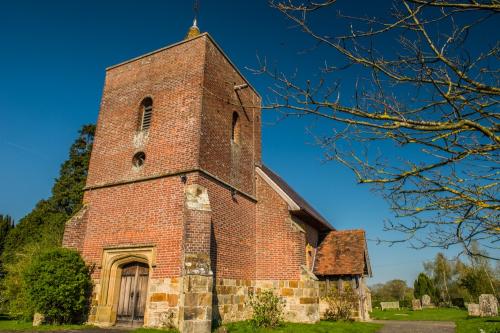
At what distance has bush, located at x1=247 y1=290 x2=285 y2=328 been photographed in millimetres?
11984

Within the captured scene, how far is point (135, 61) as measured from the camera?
1534 centimetres

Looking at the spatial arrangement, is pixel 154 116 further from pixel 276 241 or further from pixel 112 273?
pixel 276 241

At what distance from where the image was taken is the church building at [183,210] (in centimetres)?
1095

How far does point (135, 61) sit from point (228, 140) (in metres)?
5.39

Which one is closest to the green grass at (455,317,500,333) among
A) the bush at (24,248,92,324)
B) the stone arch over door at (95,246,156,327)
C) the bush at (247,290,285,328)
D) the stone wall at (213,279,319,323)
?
the stone wall at (213,279,319,323)

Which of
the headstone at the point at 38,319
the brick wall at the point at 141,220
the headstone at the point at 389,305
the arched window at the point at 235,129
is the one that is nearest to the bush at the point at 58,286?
the headstone at the point at 38,319

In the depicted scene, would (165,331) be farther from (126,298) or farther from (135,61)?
(135,61)

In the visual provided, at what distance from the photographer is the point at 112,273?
476 inches

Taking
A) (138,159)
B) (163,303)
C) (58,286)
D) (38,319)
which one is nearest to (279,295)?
(163,303)

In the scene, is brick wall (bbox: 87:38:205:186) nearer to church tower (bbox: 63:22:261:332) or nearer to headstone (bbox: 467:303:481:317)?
church tower (bbox: 63:22:261:332)

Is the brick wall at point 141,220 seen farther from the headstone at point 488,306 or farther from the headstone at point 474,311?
the headstone at point 474,311

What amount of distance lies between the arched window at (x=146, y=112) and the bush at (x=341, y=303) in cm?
1137

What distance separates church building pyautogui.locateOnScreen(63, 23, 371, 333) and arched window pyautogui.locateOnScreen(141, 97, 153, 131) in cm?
6

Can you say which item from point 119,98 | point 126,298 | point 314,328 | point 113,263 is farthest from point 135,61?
point 314,328
